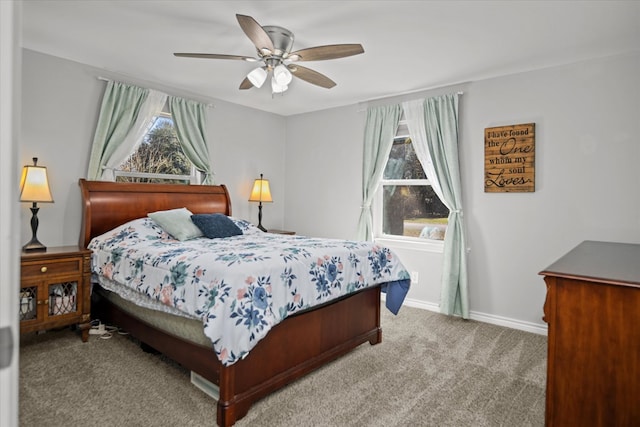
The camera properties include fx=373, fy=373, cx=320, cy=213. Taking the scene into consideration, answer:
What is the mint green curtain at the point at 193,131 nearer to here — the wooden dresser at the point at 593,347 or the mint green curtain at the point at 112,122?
the mint green curtain at the point at 112,122

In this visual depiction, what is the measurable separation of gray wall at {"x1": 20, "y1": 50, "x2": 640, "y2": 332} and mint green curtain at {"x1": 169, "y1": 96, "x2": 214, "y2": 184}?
180mm

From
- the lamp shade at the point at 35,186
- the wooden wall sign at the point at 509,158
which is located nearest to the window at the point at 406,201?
the wooden wall sign at the point at 509,158

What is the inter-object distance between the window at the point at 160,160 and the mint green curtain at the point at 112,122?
0.25m

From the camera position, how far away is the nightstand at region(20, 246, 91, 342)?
109 inches

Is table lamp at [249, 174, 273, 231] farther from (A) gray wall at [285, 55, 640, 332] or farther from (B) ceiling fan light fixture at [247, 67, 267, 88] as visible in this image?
(B) ceiling fan light fixture at [247, 67, 267, 88]

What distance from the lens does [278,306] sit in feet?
7.06

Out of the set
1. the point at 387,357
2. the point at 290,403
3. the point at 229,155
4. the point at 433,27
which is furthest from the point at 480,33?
the point at 229,155

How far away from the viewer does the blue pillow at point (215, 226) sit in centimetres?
347

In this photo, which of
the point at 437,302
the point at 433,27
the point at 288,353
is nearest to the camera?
the point at 288,353

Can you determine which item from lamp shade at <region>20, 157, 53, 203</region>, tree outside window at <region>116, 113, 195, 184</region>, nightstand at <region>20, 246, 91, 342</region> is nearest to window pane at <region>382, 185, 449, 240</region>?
tree outside window at <region>116, 113, 195, 184</region>

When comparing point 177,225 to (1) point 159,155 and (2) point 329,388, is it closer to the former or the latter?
(1) point 159,155

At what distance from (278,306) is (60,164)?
268 centimetres

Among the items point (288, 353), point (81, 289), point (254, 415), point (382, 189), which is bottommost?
point (254, 415)

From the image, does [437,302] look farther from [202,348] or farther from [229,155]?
[229,155]
